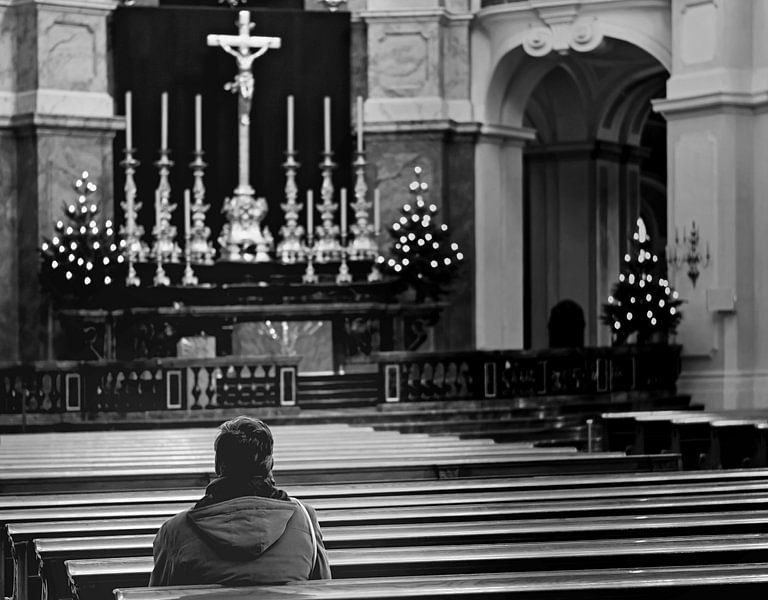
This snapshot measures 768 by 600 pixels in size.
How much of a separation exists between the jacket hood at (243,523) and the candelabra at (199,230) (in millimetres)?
14618

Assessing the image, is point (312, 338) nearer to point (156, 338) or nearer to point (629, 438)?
point (156, 338)

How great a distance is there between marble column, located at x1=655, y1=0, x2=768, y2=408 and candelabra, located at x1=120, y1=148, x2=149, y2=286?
588 centimetres

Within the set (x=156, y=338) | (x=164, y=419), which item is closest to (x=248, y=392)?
(x=164, y=419)

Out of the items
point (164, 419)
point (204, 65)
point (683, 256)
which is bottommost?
point (164, 419)

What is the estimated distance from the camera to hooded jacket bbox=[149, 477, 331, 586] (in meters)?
4.03

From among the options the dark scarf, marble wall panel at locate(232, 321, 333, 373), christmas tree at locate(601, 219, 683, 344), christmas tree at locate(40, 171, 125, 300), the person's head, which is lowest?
the dark scarf

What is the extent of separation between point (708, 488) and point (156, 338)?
12373 millimetres

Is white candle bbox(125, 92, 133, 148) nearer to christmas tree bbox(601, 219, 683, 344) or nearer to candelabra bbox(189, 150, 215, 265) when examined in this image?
candelabra bbox(189, 150, 215, 265)

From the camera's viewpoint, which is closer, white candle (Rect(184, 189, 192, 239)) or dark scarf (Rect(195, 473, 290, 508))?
dark scarf (Rect(195, 473, 290, 508))

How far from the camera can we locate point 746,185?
1777cm

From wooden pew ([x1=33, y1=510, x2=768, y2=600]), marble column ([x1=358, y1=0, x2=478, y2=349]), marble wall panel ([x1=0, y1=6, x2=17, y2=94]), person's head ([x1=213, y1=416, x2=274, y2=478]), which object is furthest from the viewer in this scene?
marble column ([x1=358, y1=0, x2=478, y2=349])

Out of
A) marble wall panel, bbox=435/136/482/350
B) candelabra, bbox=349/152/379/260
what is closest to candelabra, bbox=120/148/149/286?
candelabra, bbox=349/152/379/260

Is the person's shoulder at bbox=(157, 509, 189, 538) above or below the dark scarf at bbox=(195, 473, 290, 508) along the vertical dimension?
below

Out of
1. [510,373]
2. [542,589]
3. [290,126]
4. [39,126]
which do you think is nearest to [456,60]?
[290,126]
